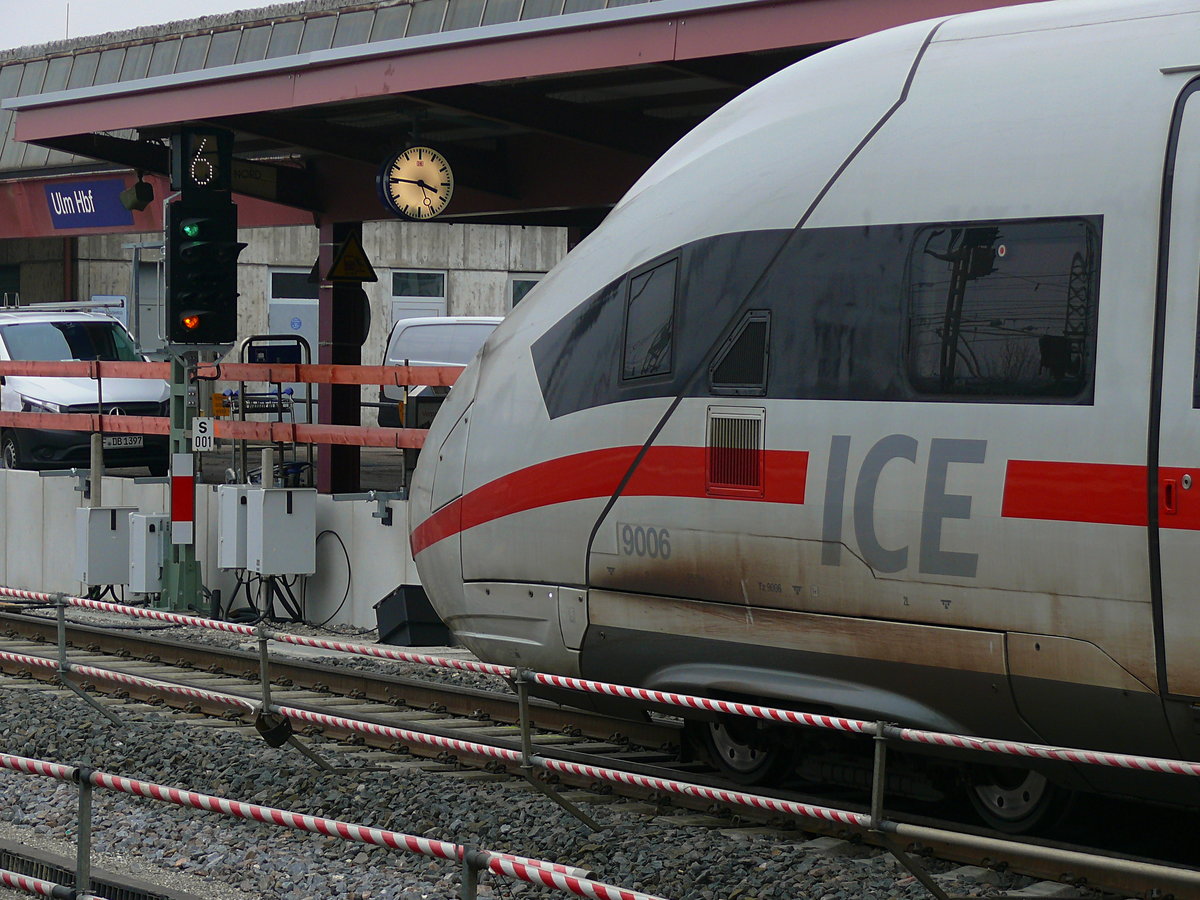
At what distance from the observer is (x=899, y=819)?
6.81 m

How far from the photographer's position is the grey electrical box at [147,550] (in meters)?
14.8

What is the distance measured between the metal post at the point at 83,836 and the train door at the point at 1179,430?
3.62 meters

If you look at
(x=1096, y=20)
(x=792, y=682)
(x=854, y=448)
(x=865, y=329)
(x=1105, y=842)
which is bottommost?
(x=1105, y=842)

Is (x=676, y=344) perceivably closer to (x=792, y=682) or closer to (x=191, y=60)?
(x=792, y=682)

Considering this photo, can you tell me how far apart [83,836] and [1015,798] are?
12.1ft

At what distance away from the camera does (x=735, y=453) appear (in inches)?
266

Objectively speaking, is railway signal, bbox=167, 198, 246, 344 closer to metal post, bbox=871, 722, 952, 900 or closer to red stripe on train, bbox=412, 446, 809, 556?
red stripe on train, bbox=412, 446, 809, 556

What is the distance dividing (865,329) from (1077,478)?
1114 millimetres

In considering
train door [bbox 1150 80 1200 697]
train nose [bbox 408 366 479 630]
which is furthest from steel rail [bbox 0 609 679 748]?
train door [bbox 1150 80 1200 697]

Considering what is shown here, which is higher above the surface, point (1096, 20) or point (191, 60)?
point (191, 60)

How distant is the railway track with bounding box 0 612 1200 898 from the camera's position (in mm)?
6145

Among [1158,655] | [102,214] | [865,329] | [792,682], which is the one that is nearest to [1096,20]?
[865,329]

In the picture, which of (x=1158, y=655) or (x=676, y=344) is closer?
(x=1158, y=655)

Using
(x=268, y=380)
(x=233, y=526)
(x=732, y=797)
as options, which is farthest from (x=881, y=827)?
(x=268, y=380)
